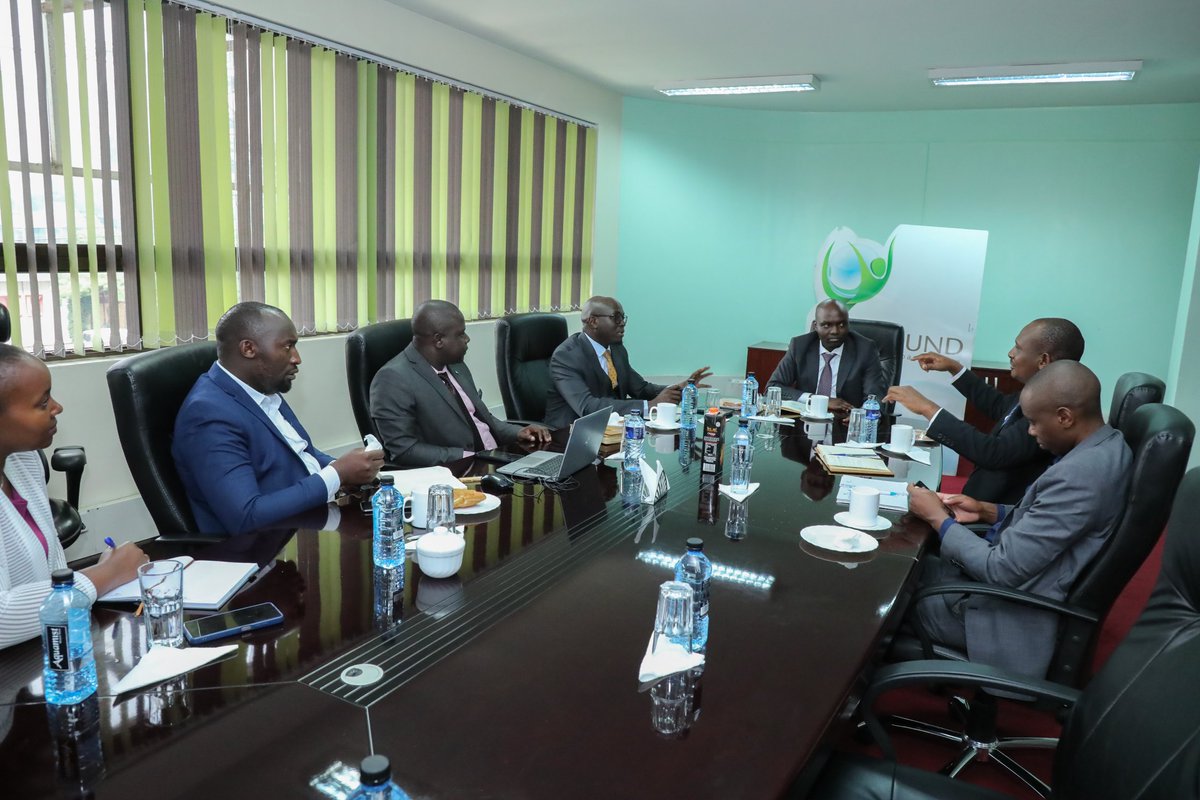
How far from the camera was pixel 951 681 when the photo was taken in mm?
1581

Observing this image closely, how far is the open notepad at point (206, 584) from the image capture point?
5.11 ft

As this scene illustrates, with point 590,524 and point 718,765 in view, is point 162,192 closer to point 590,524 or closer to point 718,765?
point 590,524

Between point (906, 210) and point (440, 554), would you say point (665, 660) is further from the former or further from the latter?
point (906, 210)

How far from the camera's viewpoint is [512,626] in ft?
5.02

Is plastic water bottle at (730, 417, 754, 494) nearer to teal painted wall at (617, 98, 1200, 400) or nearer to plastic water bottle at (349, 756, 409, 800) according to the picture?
plastic water bottle at (349, 756, 409, 800)

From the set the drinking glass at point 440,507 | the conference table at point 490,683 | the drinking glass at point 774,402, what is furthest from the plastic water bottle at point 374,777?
the drinking glass at point 774,402

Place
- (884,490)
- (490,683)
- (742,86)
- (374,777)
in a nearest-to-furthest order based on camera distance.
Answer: (374,777), (490,683), (884,490), (742,86)

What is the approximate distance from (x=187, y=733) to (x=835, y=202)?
683 cm

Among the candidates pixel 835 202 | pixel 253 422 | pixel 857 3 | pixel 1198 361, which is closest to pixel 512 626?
pixel 253 422

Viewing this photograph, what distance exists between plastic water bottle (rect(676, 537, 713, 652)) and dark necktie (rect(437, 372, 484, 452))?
185 cm

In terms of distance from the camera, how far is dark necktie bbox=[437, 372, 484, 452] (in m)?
3.33

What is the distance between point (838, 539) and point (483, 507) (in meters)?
0.94

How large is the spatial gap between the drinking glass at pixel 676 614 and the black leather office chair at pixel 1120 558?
83 cm

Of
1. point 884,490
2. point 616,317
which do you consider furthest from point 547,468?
point 616,317
